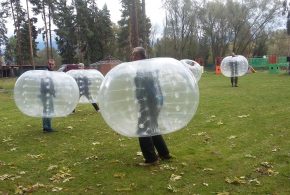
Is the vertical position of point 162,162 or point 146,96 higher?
point 146,96

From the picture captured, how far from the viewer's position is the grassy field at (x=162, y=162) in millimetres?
6277

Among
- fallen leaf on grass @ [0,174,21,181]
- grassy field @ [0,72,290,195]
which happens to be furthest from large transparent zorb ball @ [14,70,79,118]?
fallen leaf on grass @ [0,174,21,181]

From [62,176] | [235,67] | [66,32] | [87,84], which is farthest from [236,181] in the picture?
[66,32]

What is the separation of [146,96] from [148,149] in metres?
1.25

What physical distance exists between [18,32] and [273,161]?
5110 cm

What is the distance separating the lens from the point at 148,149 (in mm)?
7270

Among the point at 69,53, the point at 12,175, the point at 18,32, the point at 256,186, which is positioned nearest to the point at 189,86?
the point at 256,186

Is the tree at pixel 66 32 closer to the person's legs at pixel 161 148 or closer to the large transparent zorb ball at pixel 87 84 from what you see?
the large transparent zorb ball at pixel 87 84

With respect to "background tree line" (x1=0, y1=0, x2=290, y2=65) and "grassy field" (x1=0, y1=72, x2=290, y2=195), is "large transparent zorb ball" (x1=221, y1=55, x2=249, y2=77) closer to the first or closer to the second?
"grassy field" (x1=0, y1=72, x2=290, y2=195)

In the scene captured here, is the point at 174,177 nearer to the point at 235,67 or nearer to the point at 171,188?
the point at 171,188

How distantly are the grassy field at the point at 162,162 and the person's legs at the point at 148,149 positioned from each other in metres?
0.22

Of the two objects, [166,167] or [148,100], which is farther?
[166,167]

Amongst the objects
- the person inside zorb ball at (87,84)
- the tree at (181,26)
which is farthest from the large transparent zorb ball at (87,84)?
the tree at (181,26)

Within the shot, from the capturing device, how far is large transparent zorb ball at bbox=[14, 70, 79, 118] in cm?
1027
